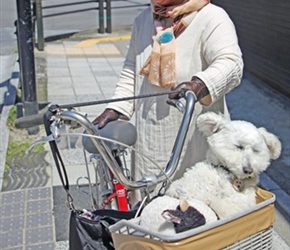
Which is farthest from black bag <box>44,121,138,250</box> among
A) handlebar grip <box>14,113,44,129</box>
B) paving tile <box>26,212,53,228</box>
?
paving tile <box>26,212,53,228</box>

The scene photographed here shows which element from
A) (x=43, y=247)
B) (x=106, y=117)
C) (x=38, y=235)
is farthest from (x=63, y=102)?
(x=106, y=117)

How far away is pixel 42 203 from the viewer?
4184mm

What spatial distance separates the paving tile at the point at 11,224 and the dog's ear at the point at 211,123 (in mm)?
2345

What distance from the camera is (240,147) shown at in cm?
177

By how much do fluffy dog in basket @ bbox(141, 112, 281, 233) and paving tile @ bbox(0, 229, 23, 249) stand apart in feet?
6.88

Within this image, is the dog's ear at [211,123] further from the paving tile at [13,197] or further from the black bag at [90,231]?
the paving tile at [13,197]

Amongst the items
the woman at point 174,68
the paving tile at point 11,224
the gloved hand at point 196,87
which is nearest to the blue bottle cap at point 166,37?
the woman at point 174,68

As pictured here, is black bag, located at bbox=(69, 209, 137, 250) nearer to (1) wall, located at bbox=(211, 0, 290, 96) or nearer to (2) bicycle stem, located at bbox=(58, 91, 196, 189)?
(2) bicycle stem, located at bbox=(58, 91, 196, 189)

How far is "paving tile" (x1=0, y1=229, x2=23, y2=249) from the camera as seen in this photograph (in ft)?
11.8

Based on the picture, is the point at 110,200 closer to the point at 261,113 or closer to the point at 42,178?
the point at 42,178

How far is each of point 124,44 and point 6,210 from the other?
7.35 meters

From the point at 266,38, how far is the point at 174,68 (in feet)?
19.1

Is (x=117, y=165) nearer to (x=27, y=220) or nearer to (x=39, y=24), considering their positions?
(x=27, y=220)

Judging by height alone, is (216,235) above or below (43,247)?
above
